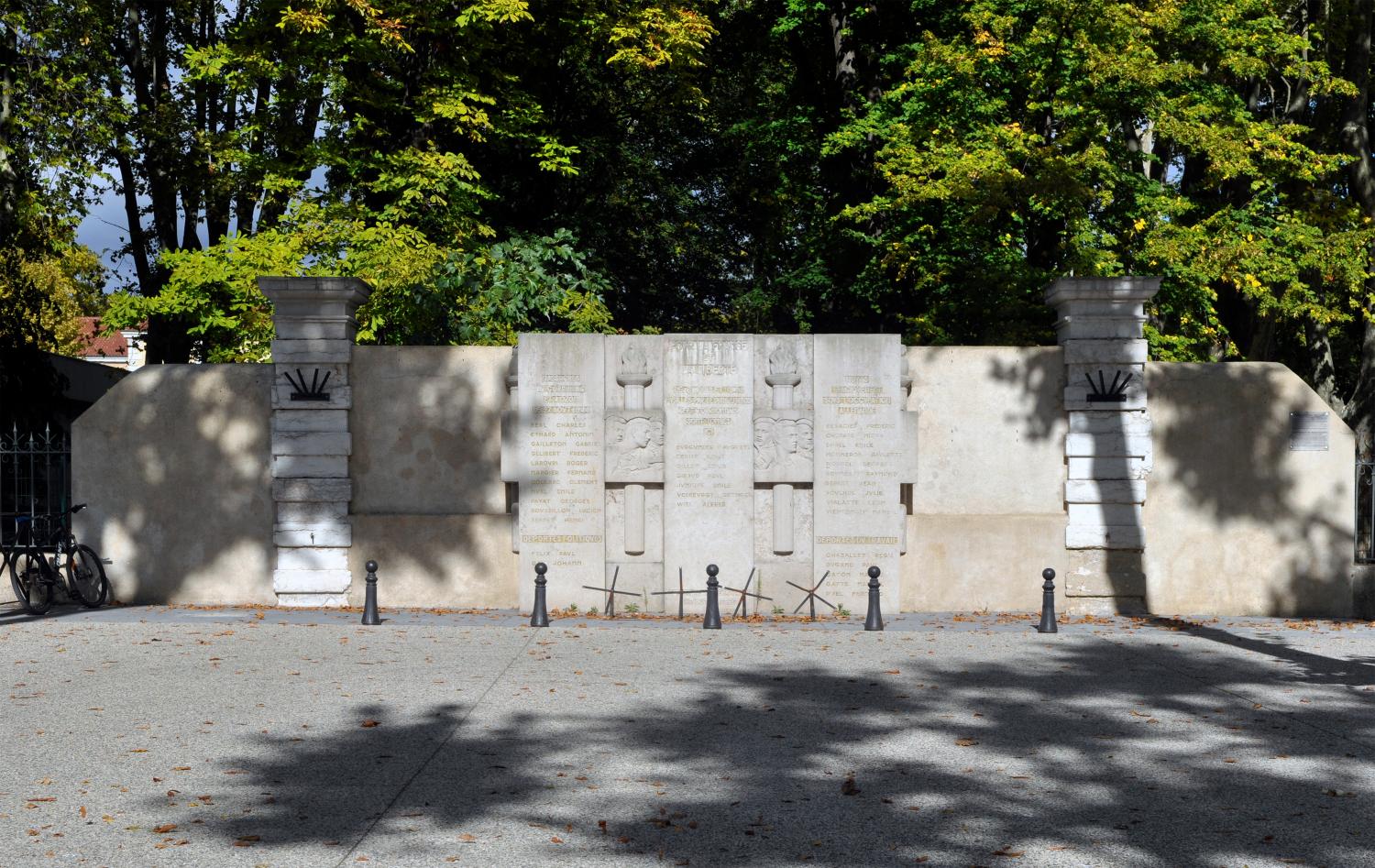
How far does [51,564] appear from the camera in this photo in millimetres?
15430

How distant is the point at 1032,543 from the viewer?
15.6 meters

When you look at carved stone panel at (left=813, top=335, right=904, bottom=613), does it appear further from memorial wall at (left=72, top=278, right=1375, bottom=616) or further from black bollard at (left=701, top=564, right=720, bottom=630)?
black bollard at (left=701, top=564, right=720, bottom=630)

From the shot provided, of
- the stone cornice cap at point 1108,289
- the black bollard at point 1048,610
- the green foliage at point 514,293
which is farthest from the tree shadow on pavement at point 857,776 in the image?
the green foliage at point 514,293

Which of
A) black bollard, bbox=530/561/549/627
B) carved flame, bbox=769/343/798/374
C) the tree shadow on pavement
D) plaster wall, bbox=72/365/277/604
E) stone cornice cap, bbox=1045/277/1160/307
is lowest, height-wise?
the tree shadow on pavement

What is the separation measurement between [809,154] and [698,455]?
13752 millimetres

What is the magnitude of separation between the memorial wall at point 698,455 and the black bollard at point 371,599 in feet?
6.15

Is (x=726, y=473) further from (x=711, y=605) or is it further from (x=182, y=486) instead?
(x=182, y=486)

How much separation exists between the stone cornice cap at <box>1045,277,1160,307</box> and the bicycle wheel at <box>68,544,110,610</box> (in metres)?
11.7

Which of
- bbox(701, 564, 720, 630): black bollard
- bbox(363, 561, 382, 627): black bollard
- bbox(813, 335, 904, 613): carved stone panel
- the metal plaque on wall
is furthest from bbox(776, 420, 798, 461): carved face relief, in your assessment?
the metal plaque on wall

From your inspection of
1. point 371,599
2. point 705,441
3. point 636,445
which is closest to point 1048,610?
point 705,441

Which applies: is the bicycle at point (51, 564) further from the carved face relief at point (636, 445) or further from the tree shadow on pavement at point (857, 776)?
the tree shadow on pavement at point (857, 776)

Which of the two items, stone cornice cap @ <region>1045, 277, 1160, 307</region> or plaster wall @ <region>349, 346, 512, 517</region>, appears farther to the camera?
plaster wall @ <region>349, 346, 512, 517</region>

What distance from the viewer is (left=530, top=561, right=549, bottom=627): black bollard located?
552 inches

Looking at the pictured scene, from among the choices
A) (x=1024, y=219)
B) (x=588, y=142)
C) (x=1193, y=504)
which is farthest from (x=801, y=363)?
(x=588, y=142)
